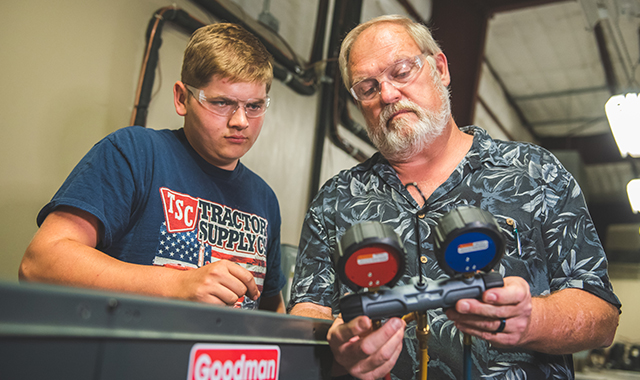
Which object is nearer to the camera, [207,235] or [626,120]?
[207,235]

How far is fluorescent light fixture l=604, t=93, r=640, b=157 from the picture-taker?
2.90 metres

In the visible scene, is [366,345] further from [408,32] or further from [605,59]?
[605,59]

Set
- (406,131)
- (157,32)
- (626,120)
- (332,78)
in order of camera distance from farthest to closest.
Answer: (332,78) < (626,120) < (157,32) < (406,131)

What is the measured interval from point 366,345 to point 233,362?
23 centimetres

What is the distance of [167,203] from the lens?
1.25 metres

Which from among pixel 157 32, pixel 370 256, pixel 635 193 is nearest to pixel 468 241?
pixel 370 256

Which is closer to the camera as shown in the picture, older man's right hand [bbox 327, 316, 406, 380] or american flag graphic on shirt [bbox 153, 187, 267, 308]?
older man's right hand [bbox 327, 316, 406, 380]

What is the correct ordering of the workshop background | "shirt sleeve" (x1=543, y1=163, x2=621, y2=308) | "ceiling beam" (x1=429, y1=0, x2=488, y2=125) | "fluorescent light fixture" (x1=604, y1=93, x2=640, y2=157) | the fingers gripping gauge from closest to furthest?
1. the fingers gripping gauge
2. "shirt sleeve" (x1=543, y1=163, x2=621, y2=308)
3. the workshop background
4. "fluorescent light fixture" (x1=604, y1=93, x2=640, y2=157)
5. "ceiling beam" (x1=429, y1=0, x2=488, y2=125)

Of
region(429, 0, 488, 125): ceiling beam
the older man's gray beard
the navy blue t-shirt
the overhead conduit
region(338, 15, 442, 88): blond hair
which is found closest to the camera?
the navy blue t-shirt

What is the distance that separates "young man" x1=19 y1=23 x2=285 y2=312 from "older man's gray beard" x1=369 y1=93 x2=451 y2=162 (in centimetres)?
40

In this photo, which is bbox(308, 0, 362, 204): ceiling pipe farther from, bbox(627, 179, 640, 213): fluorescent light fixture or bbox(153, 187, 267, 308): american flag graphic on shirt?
bbox(627, 179, 640, 213): fluorescent light fixture

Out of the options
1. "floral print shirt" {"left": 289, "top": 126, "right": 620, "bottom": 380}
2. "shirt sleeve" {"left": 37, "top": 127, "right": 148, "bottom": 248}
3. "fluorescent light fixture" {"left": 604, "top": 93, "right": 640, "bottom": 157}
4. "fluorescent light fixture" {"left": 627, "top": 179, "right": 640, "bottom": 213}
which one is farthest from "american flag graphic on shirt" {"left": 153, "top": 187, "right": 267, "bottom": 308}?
"fluorescent light fixture" {"left": 627, "top": 179, "right": 640, "bottom": 213}

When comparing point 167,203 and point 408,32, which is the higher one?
point 408,32

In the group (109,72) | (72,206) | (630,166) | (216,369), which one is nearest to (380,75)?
(72,206)
